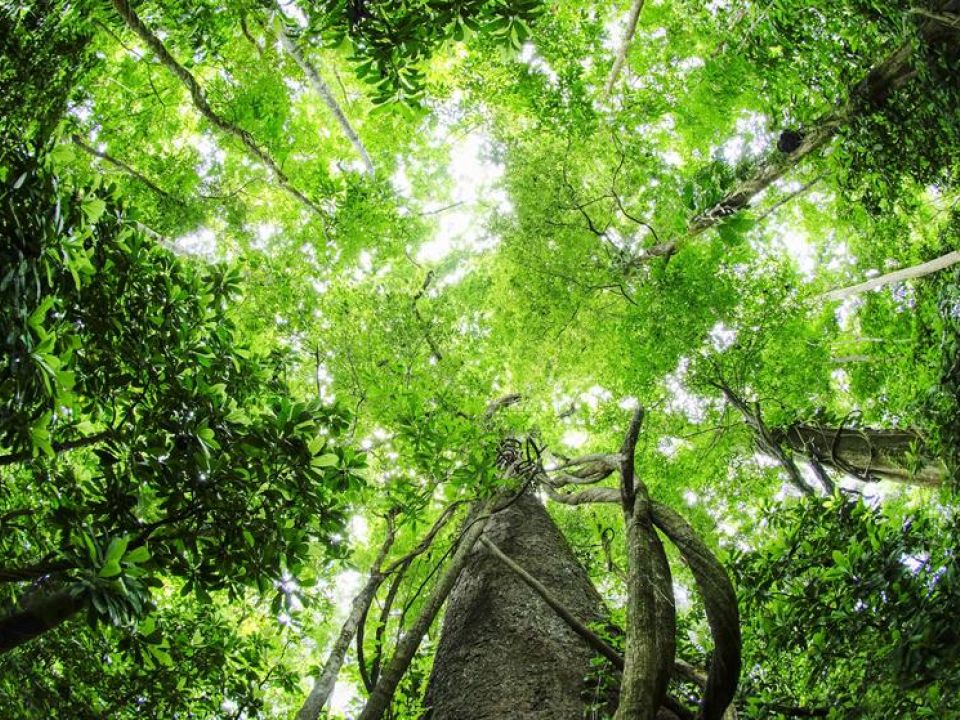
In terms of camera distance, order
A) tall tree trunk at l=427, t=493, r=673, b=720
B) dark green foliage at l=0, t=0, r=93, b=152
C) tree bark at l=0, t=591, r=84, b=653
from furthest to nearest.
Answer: tall tree trunk at l=427, t=493, r=673, b=720 → dark green foliage at l=0, t=0, r=93, b=152 → tree bark at l=0, t=591, r=84, b=653

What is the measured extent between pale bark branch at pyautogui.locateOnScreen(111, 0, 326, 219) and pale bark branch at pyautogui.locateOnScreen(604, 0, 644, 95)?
16.3 ft

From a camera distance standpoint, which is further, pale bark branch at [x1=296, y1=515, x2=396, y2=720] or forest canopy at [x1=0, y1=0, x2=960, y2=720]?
pale bark branch at [x1=296, y1=515, x2=396, y2=720]

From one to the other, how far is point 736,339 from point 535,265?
8.50 ft

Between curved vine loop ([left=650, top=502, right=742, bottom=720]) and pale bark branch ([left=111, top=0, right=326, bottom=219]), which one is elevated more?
pale bark branch ([left=111, top=0, right=326, bottom=219])

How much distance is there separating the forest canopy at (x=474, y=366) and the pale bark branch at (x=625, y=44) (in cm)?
6

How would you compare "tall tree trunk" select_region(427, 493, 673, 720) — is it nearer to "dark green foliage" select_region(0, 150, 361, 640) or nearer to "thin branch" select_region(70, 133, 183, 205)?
"dark green foliage" select_region(0, 150, 361, 640)

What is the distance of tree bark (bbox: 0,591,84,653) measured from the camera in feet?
6.29

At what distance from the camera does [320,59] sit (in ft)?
28.7

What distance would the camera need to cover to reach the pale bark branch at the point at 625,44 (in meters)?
8.08

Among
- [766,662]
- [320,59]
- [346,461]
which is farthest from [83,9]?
[320,59]

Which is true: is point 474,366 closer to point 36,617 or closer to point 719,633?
point 719,633

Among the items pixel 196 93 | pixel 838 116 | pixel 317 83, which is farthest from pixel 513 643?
pixel 317 83

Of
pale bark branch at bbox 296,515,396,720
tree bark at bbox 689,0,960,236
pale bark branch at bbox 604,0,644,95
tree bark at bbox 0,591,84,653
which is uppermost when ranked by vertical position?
pale bark branch at bbox 604,0,644,95

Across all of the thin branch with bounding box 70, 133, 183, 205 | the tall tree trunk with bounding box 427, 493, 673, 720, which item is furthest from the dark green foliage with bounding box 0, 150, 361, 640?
the thin branch with bounding box 70, 133, 183, 205
